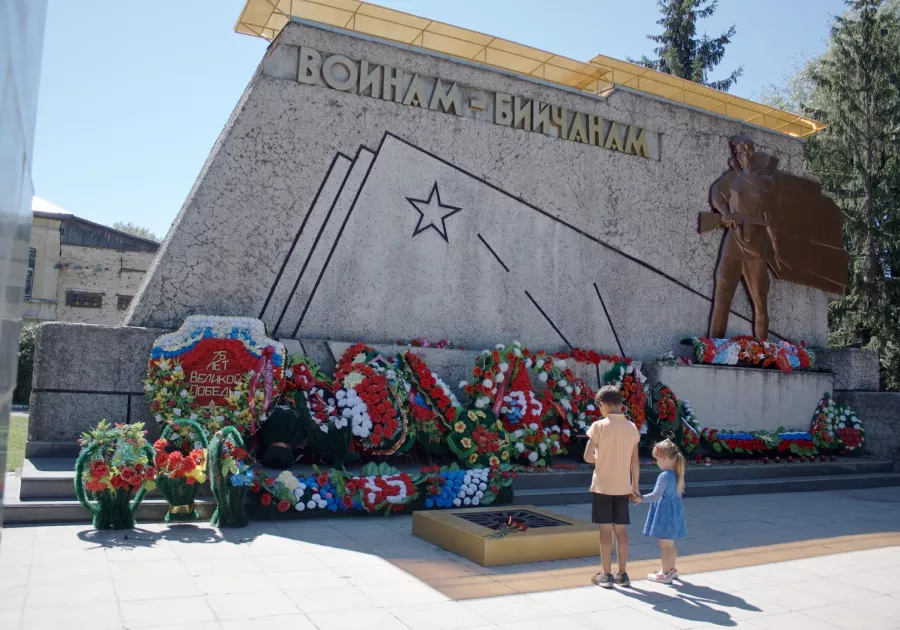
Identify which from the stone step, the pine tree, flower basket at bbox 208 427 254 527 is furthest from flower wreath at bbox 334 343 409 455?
the pine tree

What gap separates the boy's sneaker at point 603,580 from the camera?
15.0 feet

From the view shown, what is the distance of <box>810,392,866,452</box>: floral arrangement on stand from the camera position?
1155cm

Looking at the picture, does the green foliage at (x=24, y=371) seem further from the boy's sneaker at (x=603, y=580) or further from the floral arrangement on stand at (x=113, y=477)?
the boy's sneaker at (x=603, y=580)

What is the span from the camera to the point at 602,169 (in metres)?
11.0

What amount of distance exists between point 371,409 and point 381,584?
3.31 metres

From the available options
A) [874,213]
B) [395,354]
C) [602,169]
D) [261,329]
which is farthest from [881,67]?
[261,329]

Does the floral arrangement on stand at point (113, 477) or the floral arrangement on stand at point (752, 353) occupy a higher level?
the floral arrangement on stand at point (752, 353)

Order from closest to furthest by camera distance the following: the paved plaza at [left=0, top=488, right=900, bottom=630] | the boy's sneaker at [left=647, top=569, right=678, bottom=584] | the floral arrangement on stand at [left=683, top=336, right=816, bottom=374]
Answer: the paved plaza at [left=0, top=488, right=900, bottom=630] < the boy's sneaker at [left=647, top=569, right=678, bottom=584] < the floral arrangement on stand at [left=683, top=336, right=816, bottom=374]

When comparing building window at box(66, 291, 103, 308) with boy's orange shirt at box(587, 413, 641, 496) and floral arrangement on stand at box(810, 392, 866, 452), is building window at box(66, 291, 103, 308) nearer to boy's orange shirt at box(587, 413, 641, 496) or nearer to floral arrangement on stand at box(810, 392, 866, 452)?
floral arrangement on stand at box(810, 392, 866, 452)

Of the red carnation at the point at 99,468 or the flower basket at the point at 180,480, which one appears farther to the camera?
the flower basket at the point at 180,480

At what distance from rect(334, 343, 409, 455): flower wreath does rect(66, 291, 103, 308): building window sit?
2314cm

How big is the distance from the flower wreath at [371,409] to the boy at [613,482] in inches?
130

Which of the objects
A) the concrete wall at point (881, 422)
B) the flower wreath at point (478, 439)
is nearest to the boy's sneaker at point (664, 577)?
the flower wreath at point (478, 439)

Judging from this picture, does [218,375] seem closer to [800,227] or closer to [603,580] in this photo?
[603,580]
